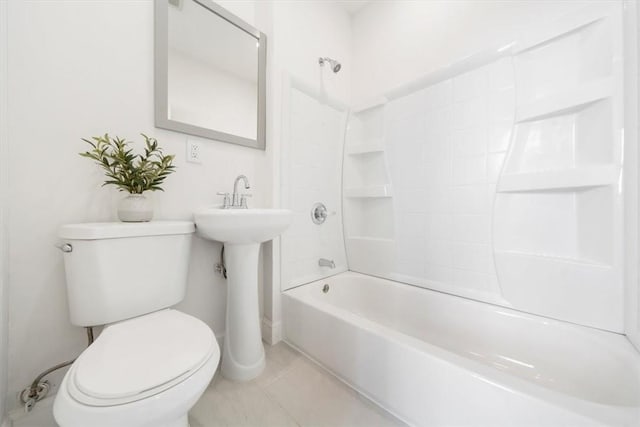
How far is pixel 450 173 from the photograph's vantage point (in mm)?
1392

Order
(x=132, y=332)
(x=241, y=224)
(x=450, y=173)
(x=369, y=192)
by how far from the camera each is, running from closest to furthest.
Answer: (x=132, y=332) → (x=241, y=224) → (x=450, y=173) → (x=369, y=192)

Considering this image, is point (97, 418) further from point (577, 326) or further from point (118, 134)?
point (577, 326)

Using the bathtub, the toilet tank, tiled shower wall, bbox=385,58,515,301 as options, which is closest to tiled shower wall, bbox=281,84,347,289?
the bathtub

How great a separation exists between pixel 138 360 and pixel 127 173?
70 centimetres

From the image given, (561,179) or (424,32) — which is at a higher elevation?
(424,32)

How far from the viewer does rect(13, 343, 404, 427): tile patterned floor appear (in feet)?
2.94

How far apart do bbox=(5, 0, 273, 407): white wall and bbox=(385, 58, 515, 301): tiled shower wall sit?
145cm

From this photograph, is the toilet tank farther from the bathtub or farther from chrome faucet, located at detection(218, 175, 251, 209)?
the bathtub

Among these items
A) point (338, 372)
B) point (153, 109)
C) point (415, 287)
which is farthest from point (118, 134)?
point (415, 287)

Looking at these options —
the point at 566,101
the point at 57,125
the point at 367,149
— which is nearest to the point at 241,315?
the point at 57,125

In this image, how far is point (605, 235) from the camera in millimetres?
958

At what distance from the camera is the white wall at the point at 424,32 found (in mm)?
1199

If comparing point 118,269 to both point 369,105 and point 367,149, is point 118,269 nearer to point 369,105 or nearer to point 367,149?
point 367,149

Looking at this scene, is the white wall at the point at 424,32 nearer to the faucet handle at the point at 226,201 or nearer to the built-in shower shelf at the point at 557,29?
the built-in shower shelf at the point at 557,29
